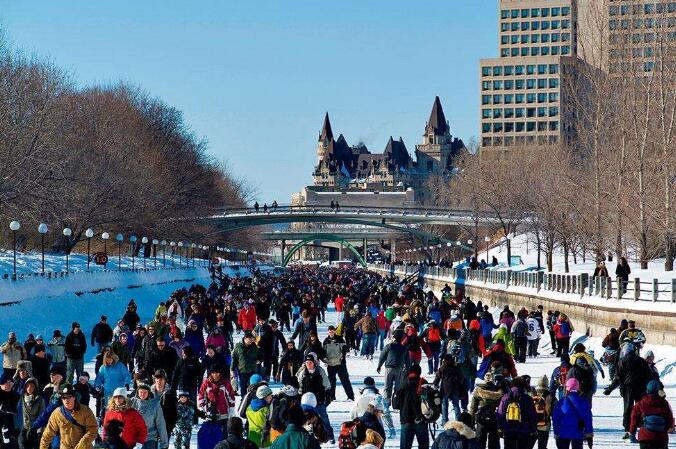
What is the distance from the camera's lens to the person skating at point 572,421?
44.0 ft

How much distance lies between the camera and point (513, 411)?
13039mm

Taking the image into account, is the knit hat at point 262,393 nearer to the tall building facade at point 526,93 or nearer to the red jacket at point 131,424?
the red jacket at point 131,424

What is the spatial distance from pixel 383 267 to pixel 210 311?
343 feet

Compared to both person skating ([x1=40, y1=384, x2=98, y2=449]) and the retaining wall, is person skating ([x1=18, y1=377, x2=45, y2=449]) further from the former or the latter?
the retaining wall

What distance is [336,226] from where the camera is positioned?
16688 centimetres

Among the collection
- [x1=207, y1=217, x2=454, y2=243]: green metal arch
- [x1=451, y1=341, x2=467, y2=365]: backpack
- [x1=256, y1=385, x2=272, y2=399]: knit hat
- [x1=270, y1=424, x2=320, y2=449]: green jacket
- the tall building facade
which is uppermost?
the tall building facade

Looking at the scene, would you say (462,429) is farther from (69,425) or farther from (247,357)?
(247,357)

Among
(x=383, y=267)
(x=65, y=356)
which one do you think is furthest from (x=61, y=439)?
(x=383, y=267)

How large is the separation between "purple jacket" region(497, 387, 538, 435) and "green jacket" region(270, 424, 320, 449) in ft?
10.9

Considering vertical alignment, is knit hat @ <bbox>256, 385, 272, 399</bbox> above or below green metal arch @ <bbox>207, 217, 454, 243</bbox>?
below

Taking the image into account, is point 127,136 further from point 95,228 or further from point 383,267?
point 383,267

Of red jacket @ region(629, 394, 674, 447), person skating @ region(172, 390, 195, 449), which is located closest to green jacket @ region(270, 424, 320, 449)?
person skating @ region(172, 390, 195, 449)

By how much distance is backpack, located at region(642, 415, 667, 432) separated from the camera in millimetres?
13219

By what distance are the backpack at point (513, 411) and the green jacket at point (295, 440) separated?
3321 mm
